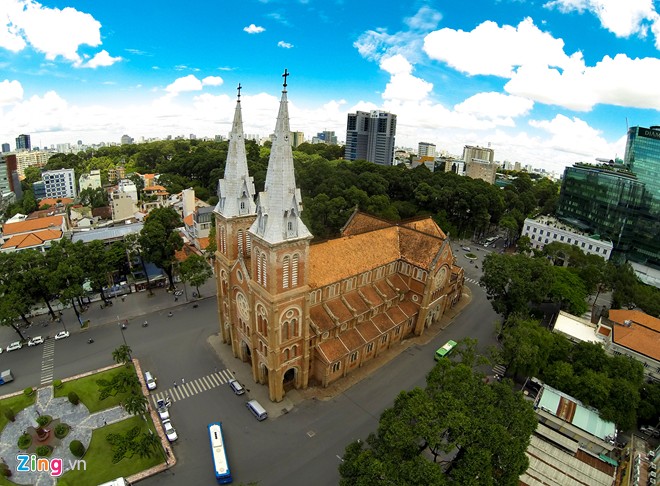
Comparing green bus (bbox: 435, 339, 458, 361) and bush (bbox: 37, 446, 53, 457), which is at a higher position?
green bus (bbox: 435, 339, 458, 361)

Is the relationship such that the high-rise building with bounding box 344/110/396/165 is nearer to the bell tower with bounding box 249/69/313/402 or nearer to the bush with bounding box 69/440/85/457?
the bell tower with bounding box 249/69/313/402

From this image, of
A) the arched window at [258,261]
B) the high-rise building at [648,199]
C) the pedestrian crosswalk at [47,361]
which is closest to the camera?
the arched window at [258,261]

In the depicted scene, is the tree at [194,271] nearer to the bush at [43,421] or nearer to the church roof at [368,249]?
Result: the church roof at [368,249]

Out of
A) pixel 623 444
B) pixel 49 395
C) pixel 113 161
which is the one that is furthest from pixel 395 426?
pixel 113 161

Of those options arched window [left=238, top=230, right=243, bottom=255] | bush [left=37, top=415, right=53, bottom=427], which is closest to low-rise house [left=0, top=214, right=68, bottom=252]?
bush [left=37, top=415, right=53, bottom=427]

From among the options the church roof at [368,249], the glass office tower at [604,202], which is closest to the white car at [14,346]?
the church roof at [368,249]

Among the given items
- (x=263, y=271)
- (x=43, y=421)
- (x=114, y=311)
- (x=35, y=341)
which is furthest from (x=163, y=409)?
(x=114, y=311)

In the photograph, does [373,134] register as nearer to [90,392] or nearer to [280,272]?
[280,272]
